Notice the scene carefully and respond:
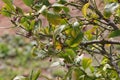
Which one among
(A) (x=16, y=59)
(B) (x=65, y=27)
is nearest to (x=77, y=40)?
(B) (x=65, y=27)

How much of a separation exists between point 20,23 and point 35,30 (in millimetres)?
81

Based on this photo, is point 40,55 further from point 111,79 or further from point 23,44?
point 23,44

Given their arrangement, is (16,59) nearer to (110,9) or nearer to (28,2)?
(28,2)

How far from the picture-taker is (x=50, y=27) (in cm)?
99

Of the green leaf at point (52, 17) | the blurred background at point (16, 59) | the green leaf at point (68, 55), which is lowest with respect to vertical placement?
the green leaf at point (68, 55)

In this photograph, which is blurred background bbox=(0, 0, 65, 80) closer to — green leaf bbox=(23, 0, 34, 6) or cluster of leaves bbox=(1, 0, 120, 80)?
cluster of leaves bbox=(1, 0, 120, 80)

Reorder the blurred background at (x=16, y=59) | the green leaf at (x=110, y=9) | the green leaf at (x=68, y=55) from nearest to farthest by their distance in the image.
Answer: the green leaf at (x=110, y=9)
the green leaf at (x=68, y=55)
the blurred background at (x=16, y=59)

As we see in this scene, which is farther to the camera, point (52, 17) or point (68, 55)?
point (68, 55)

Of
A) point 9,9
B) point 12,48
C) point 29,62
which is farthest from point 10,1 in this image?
point 12,48

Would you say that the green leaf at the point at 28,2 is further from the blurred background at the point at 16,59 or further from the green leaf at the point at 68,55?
the blurred background at the point at 16,59

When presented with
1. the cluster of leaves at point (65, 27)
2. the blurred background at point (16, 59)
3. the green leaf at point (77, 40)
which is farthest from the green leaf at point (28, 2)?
the blurred background at point (16, 59)

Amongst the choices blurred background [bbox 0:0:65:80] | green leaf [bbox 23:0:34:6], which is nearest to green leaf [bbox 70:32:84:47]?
green leaf [bbox 23:0:34:6]

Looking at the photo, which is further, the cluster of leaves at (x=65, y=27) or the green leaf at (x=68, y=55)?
the green leaf at (x=68, y=55)

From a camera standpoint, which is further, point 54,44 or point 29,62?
point 29,62
